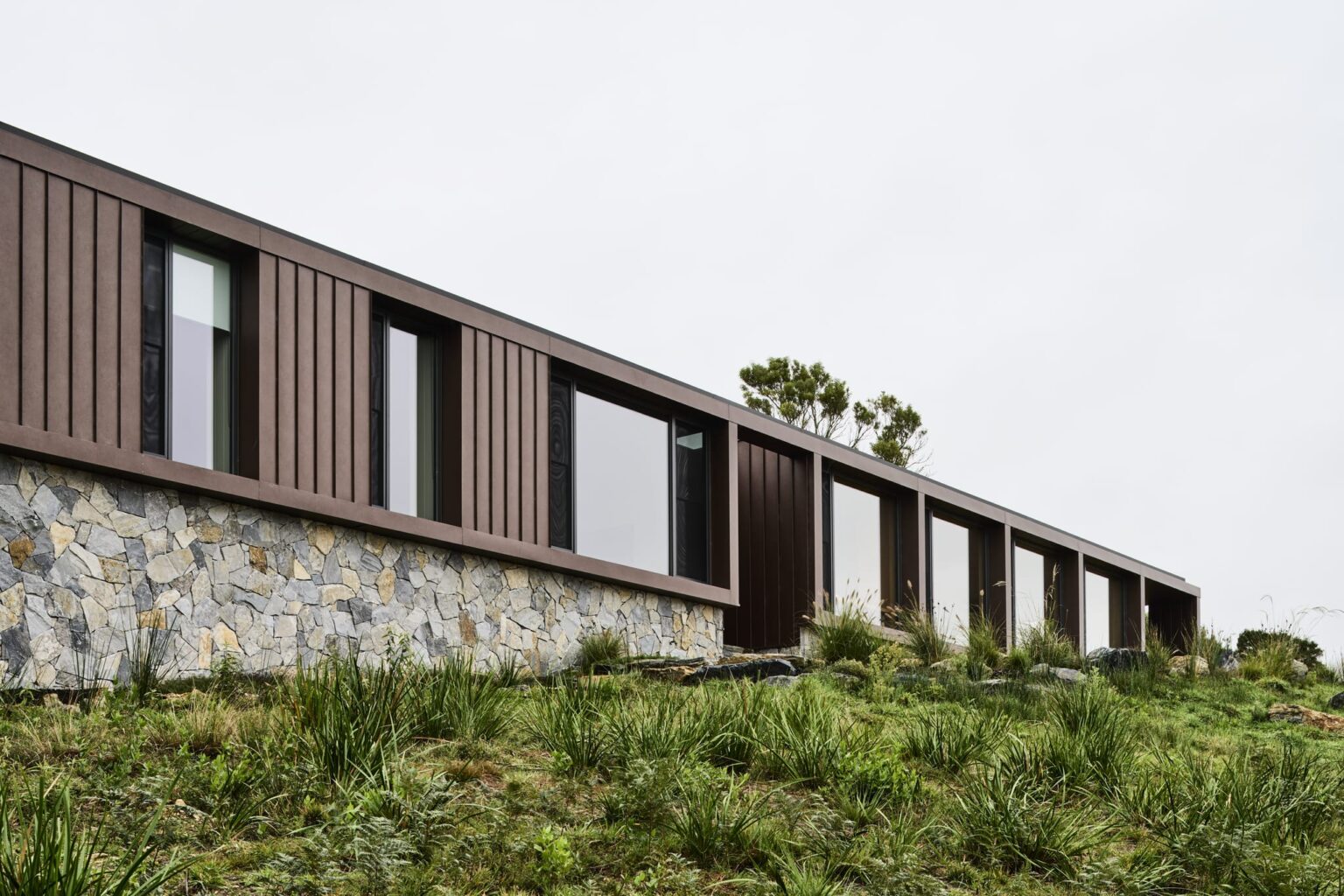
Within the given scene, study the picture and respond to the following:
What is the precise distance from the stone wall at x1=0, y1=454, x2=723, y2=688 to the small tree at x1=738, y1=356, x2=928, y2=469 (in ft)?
62.4

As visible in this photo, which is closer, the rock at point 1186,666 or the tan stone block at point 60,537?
the tan stone block at point 60,537

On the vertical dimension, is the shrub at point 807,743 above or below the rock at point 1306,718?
above

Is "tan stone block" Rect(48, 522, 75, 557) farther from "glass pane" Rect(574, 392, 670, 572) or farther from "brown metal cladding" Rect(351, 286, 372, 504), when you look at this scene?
"glass pane" Rect(574, 392, 670, 572)

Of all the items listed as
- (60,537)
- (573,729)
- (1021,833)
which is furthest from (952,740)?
(60,537)

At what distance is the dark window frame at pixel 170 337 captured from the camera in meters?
9.80

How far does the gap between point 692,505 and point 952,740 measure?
822cm

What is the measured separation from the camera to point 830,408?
104ft

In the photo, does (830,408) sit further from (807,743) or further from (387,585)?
(807,743)

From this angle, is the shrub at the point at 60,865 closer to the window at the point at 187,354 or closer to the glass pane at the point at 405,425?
the window at the point at 187,354

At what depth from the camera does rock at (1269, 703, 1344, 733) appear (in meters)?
9.86

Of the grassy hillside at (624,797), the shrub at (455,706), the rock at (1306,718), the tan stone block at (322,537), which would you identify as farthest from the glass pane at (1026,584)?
the shrub at (455,706)

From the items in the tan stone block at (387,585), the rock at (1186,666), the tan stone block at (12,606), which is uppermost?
the tan stone block at (387,585)

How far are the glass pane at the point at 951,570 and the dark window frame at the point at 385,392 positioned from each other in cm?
931

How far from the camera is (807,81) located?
30281mm
